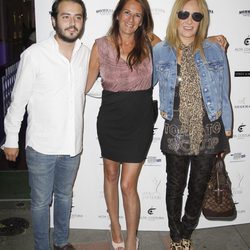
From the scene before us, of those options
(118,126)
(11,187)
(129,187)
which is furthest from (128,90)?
(11,187)

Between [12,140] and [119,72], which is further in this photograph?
[119,72]

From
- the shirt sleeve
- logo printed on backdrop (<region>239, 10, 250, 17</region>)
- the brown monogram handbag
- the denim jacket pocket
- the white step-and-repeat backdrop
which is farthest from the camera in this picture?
logo printed on backdrop (<region>239, 10, 250, 17</region>)

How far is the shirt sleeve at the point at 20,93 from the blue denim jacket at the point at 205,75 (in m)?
0.93

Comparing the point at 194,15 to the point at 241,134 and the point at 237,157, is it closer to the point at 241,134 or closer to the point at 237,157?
the point at 241,134

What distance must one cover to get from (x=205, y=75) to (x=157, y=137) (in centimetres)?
94

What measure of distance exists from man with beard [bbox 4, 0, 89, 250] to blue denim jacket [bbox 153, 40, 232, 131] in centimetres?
58

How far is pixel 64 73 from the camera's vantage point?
7.91 ft

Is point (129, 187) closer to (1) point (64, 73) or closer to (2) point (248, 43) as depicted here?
(1) point (64, 73)

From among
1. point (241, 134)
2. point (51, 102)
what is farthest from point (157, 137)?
point (51, 102)

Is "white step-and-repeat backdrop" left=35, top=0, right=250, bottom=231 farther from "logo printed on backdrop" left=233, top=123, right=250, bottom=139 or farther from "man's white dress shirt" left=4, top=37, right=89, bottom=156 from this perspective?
"man's white dress shirt" left=4, top=37, right=89, bottom=156

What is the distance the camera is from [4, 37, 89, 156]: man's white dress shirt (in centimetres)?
234

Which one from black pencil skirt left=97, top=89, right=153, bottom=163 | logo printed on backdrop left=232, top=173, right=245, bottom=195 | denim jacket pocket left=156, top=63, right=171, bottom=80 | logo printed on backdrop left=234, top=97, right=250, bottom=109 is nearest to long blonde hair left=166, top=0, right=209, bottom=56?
denim jacket pocket left=156, top=63, right=171, bottom=80

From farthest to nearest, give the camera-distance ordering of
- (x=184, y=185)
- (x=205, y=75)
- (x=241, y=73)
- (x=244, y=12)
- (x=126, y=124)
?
1. (x=241, y=73)
2. (x=244, y=12)
3. (x=184, y=185)
4. (x=126, y=124)
5. (x=205, y=75)

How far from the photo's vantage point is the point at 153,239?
10.9 ft
